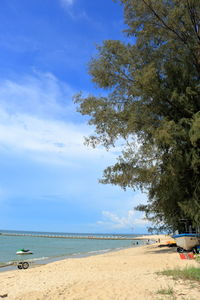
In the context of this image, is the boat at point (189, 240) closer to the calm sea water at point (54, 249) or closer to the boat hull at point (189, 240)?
the boat hull at point (189, 240)

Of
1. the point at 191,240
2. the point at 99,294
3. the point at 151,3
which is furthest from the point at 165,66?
the point at 99,294

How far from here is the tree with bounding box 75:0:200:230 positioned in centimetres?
1588

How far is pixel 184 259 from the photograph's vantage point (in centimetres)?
1570

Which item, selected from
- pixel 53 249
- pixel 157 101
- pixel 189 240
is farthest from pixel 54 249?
pixel 157 101

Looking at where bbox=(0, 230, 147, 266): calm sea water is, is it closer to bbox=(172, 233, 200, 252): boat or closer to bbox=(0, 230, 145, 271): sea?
bbox=(0, 230, 145, 271): sea

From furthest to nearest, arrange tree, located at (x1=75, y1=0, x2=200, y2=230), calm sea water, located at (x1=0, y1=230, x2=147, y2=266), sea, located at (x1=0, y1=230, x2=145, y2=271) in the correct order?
calm sea water, located at (x1=0, y1=230, x2=147, y2=266) → sea, located at (x1=0, y1=230, x2=145, y2=271) → tree, located at (x1=75, y1=0, x2=200, y2=230)

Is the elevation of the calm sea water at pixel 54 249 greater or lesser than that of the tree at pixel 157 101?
lesser

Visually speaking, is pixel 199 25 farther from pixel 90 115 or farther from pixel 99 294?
pixel 99 294

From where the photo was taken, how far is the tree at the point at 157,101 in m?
15.9

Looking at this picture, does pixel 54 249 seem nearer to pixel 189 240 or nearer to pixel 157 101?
pixel 189 240

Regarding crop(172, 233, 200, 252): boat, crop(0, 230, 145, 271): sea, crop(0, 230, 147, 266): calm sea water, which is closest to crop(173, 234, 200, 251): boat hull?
crop(172, 233, 200, 252): boat

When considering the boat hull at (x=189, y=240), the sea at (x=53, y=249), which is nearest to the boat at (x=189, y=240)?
the boat hull at (x=189, y=240)

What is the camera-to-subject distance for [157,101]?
16953 mm

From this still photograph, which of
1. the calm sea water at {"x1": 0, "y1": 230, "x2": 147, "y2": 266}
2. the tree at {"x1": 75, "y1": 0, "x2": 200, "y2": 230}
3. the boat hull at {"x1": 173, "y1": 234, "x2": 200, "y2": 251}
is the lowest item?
the calm sea water at {"x1": 0, "y1": 230, "x2": 147, "y2": 266}
